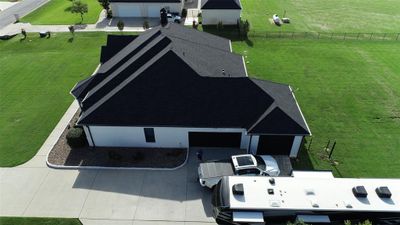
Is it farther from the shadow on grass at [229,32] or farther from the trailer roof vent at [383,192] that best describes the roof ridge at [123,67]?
the trailer roof vent at [383,192]

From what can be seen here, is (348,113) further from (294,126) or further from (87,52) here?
(87,52)

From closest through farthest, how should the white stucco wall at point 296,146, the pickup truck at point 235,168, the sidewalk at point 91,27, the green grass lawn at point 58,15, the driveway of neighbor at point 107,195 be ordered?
1. the driveway of neighbor at point 107,195
2. the pickup truck at point 235,168
3. the white stucco wall at point 296,146
4. the sidewalk at point 91,27
5. the green grass lawn at point 58,15

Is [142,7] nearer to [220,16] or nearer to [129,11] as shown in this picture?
[129,11]

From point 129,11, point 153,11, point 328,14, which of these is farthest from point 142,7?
point 328,14

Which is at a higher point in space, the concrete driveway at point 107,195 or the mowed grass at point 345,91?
the mowed grass at point 345,91

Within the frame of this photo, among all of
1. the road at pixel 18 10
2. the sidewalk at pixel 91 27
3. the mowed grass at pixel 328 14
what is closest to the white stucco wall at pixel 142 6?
the sidewalk at pixel 91 27

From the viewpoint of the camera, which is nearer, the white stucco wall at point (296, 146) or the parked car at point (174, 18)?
the white stucco wall at point (296, 146)

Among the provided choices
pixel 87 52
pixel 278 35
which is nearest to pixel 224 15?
pixel 278 35

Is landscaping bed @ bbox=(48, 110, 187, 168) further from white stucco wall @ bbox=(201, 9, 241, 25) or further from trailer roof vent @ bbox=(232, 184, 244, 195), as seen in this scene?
white stucco wall @ bbox=(201, 9, 241, 25)
